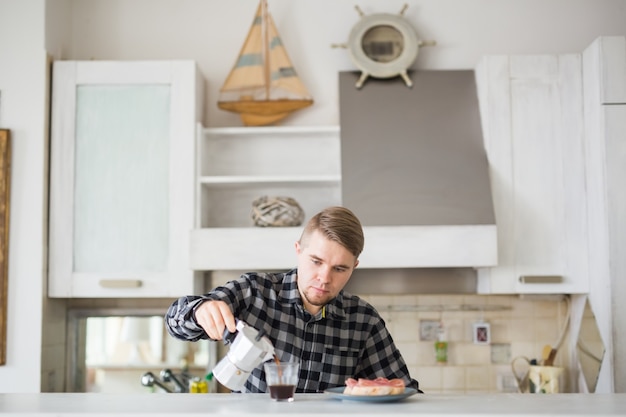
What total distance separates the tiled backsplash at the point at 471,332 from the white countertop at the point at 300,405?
1.84m

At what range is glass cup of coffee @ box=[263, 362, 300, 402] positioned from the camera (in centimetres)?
195

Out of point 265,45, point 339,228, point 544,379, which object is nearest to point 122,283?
point 265,45

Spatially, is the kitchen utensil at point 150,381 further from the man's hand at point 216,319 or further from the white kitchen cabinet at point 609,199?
the white kitchen cabinet at point 609,199

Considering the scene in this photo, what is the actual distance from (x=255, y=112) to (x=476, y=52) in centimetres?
110

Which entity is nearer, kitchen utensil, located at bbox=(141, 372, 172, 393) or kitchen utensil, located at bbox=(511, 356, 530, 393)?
kitchen utensil, located at bbox=(141, 372, 172, 393)

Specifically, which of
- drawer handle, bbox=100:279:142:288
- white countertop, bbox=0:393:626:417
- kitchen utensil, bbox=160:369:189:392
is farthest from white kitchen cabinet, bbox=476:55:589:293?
white countertop, bbox=0:393:626:417

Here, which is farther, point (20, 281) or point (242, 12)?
point (242, 12)

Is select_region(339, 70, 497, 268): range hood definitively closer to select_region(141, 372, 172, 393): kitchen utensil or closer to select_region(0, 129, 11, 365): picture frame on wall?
select_region(141, 372, 172, 393): kitchen utensil

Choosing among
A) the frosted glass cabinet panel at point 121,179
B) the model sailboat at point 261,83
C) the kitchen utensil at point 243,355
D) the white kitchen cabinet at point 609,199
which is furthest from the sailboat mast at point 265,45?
the kitchen utensil at point 243,355

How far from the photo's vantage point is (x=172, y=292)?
3.71 meters

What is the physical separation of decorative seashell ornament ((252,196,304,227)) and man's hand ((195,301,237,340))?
1.57m

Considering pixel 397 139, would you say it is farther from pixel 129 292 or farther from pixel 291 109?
pixel 129 292

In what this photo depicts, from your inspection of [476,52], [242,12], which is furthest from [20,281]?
[476,52]

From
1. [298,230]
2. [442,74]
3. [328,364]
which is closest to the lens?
[328,364]
